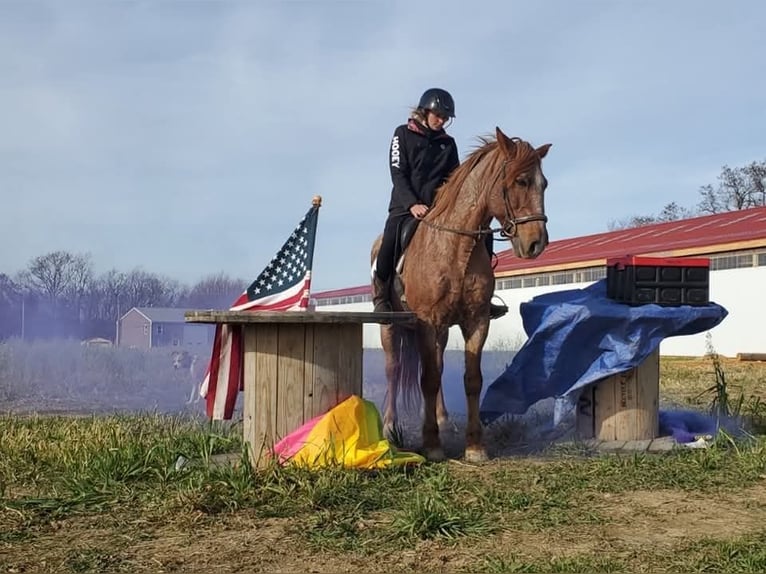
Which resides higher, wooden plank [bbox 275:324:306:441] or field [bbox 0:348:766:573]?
wooden plank [bbox 275:324:306:441]

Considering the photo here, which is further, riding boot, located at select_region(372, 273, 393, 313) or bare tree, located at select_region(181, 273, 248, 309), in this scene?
bare tree, located at select_region(181, 273, 248, 309)

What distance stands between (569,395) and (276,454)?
277 cm

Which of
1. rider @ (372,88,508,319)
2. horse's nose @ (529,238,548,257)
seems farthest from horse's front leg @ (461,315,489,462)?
horse's nose @ (529,238,548,257)

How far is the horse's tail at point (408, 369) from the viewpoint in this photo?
6828 millimetres

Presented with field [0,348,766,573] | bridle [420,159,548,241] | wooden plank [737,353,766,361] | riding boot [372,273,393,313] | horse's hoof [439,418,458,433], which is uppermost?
bridle [420,159,548,241]

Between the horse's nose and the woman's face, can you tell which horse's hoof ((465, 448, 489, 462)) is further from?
the woman's face

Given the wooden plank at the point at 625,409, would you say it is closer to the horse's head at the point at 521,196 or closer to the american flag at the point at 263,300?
the horse's head at the point at 521,196

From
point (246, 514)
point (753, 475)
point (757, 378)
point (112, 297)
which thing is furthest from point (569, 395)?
point (112, 297)

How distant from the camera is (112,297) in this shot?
3284cm

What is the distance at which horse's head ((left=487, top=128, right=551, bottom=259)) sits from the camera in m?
5.15

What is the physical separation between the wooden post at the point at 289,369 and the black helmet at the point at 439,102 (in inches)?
74.9

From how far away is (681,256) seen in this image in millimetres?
18234

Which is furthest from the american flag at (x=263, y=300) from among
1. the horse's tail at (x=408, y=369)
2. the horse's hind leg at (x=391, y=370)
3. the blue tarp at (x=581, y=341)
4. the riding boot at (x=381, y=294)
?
the blue tarp at (x=581, y=341)

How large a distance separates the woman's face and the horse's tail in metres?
1.82
